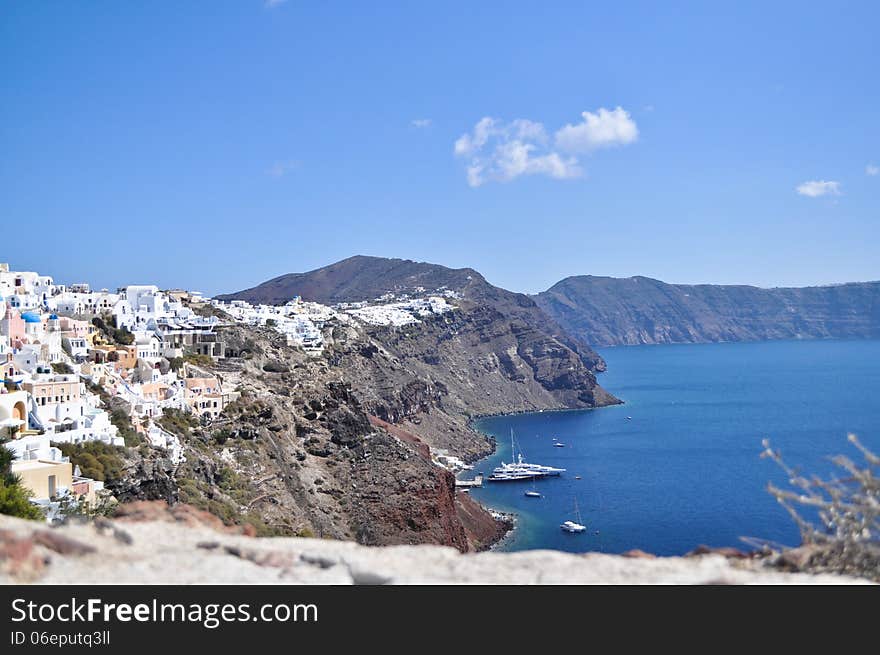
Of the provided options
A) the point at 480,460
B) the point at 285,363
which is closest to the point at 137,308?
the point at 285,363

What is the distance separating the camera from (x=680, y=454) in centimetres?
6912

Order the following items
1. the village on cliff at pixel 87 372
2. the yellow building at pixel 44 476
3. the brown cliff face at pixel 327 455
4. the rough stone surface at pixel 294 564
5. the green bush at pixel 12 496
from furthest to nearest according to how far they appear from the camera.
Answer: the brown cliff face at pixel 327 455 < the village on cliff at pixel 87 372 < the yellow building at pixel 44 476 < the green bush at pixel 12 496 < the rough stone surface at pixel 294 564

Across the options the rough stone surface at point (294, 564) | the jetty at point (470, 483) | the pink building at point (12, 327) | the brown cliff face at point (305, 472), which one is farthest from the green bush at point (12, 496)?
the jetty at point (470, 483)

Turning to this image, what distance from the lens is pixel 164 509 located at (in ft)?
24.0

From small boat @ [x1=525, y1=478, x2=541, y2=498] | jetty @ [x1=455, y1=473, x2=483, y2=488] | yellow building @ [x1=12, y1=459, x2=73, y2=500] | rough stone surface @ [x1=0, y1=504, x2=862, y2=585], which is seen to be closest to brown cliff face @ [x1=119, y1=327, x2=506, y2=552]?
yellow building @ [x1=12, y1=459, x2=73, y2=500]

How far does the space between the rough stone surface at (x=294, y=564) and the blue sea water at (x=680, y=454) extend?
752 centimetres

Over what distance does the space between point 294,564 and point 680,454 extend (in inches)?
2671

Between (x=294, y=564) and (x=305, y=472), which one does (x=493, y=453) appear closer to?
(x=305, y=472)

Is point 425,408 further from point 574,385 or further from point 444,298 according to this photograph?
point 444,298

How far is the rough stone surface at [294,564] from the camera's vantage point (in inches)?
217

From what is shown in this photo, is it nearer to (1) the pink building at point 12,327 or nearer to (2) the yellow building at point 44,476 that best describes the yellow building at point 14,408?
(2) the yellow building at point 44,476

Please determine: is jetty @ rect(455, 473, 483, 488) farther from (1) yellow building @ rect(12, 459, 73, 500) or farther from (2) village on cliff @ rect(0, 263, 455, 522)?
(1) yellow building @ rect(12, 459, 73, 500)

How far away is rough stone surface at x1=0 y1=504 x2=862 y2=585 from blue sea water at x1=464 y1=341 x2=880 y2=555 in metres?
7.52

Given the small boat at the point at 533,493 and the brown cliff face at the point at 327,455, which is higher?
the brown cliff face at the point at 327,455
